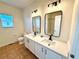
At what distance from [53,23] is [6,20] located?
2914 mm

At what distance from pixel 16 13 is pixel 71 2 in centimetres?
334

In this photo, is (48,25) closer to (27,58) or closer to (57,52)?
(57,52)

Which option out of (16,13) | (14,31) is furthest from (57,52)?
(16,13)

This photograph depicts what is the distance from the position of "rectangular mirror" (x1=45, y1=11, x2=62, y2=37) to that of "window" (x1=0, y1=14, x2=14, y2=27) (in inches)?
97.1

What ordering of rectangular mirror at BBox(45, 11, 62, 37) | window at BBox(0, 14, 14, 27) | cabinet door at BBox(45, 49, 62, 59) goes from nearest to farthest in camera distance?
cabinet door at BBox(45, 49, 62, 59)
rectangular mirror at BBox(45, 11, 62, 37)
window at BBox(0, 14, 14, 27)

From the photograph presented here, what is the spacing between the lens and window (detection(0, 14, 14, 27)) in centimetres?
309

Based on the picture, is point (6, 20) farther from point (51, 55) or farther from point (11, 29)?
point (51, 55)

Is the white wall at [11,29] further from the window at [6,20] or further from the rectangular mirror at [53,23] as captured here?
the rectangular mirror at [53,23]

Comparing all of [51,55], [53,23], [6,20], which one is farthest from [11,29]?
[51,55]

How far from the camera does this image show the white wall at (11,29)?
314 centimetres

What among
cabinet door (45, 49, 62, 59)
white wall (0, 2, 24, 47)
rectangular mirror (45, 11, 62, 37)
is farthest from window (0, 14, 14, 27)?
cabinet door (45, 49, 62, 59)

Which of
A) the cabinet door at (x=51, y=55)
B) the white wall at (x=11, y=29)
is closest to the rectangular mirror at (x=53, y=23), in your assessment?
the cabinet door at (x=51, y=55)

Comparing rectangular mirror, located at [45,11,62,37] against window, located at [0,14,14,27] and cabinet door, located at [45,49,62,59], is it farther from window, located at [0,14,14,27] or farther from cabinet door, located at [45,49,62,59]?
window, located at [0,14,14,27]

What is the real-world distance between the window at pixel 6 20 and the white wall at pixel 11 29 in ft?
0.73
